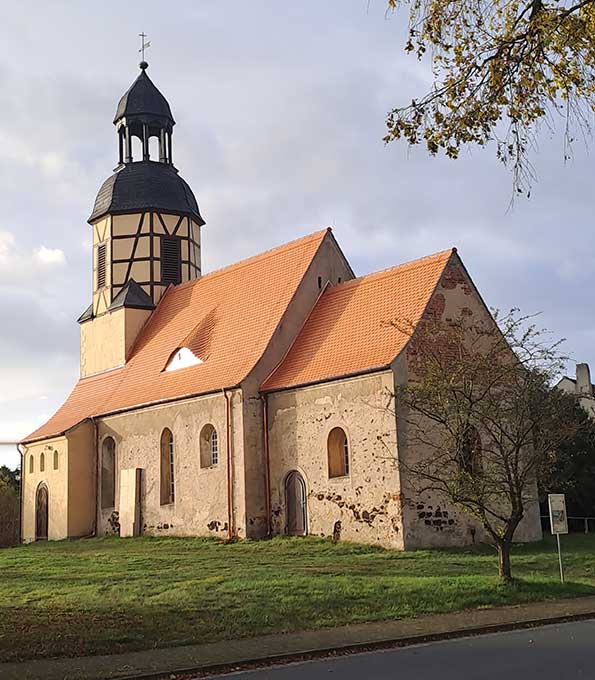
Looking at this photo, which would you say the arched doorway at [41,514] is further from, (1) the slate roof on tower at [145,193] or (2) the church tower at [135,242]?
(1) the slate roof on tower at [145,193]

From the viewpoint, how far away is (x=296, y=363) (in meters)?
24.2

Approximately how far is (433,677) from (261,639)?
2.96 meters

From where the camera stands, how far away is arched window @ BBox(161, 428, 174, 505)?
26.7 meters

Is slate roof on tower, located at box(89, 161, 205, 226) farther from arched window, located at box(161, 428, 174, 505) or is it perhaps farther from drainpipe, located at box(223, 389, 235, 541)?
drainpipe, located at box(223, 389, 235, 541)

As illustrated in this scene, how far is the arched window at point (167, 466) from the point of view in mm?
26688

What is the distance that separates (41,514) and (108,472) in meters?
4.17

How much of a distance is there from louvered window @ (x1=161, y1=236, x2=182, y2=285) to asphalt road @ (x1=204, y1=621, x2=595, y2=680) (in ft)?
79.2

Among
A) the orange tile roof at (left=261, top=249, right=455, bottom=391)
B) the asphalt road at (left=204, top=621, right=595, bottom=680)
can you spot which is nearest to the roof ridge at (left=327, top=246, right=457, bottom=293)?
the orange tile roof at (left=261, top=249, right=455, bottom=391)

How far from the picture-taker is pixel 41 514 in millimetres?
31938

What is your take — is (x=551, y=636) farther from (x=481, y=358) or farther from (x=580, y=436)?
(x=580, y=436)

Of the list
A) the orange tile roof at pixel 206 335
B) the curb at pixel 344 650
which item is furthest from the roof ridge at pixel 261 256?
the curb at pixel 344 650

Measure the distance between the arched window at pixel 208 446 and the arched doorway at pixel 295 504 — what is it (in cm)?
275

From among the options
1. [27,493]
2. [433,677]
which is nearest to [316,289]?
[27,493]

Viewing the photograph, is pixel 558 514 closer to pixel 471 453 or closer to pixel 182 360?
pixel 471 453
